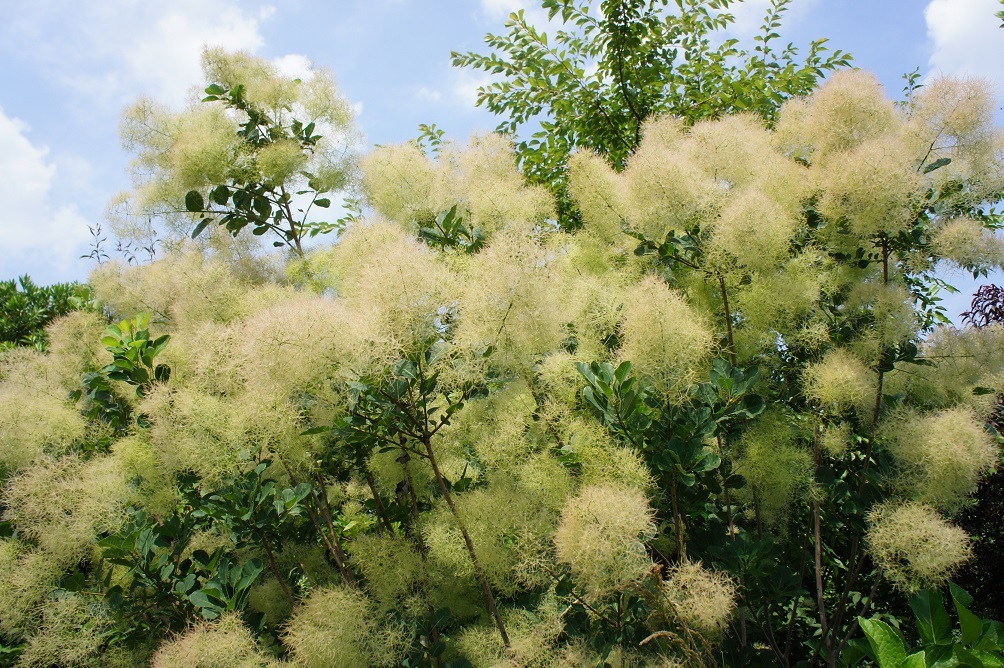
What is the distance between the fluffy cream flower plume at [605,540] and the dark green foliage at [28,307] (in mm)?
5890

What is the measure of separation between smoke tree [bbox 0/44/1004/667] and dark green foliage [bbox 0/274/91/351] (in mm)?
4135

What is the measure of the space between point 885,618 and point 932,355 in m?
1.52

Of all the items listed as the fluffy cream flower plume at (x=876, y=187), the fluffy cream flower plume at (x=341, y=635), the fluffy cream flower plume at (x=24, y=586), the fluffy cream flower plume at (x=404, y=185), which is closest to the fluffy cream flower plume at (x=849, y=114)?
the fluffy cream flower plume at (x=876, y=187)

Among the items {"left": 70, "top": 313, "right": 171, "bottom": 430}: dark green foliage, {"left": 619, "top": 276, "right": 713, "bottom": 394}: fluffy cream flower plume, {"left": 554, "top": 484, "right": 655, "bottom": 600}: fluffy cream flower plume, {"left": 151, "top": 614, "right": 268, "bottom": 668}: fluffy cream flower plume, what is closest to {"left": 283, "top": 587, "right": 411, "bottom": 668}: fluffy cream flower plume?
{"left": 151, "top": 614, "right": 268, "bottom": 668}: fluffy cream flower plume

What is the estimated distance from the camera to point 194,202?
120 inches

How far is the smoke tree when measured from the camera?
1938mm

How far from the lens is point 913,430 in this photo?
211 centimetres

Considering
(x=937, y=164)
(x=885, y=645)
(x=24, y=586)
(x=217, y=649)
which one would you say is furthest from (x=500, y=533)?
(x=937, y=164)

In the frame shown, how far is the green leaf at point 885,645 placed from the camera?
2.14 m

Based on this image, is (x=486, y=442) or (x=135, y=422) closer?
(x=486, y=442)

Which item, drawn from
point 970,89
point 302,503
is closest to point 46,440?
point 302,503

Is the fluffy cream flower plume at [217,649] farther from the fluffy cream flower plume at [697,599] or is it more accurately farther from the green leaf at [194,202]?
the green leaf at [194,202]

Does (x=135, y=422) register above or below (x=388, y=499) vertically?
above

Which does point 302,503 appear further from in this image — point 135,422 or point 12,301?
point 12,301
